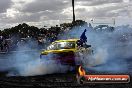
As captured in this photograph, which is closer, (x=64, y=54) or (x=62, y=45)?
(x=64, y=54)

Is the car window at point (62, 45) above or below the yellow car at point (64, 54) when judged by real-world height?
above

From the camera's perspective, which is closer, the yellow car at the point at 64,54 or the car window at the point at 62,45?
the yellow car at the point at 64,54

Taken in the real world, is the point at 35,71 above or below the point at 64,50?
below

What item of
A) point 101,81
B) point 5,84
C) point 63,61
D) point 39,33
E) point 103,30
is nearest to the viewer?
point 101,81

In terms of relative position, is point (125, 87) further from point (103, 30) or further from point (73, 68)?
point (103, 30)

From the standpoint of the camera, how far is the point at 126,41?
37.3 meters

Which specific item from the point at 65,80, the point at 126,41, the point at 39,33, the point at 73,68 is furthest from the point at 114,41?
the point at 65,80

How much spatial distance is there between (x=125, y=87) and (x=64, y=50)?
17.5ft

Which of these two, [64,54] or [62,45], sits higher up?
[62,45]

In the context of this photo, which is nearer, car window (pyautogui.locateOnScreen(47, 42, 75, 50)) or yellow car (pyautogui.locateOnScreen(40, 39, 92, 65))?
yellow car (pyautogui.locateOnScreen(40, 39, 92, 65))

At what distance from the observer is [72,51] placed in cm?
1498

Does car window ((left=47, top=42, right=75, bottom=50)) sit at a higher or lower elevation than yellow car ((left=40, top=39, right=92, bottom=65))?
higher

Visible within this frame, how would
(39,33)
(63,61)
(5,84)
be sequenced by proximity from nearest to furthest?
(5,84) → (63,61) → (39,33)

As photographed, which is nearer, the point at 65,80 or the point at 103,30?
the point at 65,80
